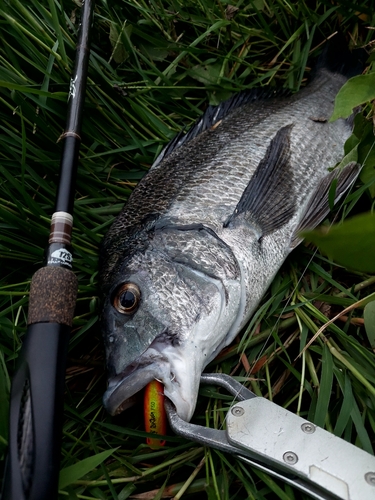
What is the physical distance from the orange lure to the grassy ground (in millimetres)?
47

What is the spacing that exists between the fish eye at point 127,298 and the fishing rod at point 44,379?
18cm

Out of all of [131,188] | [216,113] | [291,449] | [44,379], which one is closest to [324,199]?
[216,113]

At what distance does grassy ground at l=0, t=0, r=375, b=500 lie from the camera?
189cm

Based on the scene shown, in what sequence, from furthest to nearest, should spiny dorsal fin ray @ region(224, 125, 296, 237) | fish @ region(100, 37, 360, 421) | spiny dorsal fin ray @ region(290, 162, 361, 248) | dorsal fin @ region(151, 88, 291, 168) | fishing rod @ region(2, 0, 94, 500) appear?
dorsal fin @ region(151, 88, 291, 168), spiny dorsal fin ray @ region(290, 162, 361, 248), spiny dorsal fin ray @ region(224, 125, 296, 237), fish @ region(100, 37, 360, 421), fishing rod @ region(2, 0, 94, 500)

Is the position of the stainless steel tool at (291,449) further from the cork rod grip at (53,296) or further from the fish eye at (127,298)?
the cork rod grip at (53,296)

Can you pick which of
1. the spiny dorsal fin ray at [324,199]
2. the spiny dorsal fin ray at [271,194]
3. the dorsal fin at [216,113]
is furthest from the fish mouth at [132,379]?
the dorsal fin at [216,113]

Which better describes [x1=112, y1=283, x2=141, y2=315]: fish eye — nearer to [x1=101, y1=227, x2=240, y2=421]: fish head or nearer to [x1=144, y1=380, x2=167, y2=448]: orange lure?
[x1=101, y1=227, x2=240, y2=421]: fish head

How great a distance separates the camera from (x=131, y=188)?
2.82 meters

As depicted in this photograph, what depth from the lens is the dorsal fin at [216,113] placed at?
265 cm

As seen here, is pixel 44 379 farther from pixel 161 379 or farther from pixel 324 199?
pixel 324 199

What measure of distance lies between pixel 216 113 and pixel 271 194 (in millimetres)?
705

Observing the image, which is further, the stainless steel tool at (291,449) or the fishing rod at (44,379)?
the stainless steel tool at (291,449)

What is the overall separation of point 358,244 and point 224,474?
121 cm

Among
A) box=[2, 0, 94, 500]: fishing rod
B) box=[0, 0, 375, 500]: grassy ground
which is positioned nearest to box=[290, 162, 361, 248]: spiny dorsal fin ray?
box=[0, 0, 375, 500]: grassy ground
